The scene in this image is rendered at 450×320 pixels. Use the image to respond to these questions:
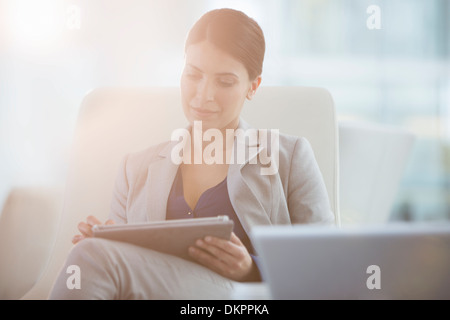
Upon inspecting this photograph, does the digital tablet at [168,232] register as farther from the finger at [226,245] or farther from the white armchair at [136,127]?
the white armchair at [136,127]

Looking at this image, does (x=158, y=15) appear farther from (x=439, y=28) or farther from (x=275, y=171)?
(x=439, y=28)

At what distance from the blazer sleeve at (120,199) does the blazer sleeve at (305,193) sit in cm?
39

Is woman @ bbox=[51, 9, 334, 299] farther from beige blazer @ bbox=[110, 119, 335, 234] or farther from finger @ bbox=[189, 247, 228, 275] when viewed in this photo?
finger @ bbox=[189, 247, 228, 275]

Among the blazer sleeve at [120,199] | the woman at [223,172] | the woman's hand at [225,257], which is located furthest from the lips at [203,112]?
the woman's hand at [225,257]

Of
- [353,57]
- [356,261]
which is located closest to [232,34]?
[356,261]

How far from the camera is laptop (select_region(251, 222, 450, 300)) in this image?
1.79ft

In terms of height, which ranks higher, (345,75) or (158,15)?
(158,15)

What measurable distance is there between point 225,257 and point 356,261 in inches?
14.6

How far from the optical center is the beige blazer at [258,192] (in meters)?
1.11

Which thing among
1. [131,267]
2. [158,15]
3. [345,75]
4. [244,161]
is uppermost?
[158,15]

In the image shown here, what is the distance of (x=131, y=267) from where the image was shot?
2.66ft

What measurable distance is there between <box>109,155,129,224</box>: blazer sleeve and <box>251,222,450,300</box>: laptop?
670mm
